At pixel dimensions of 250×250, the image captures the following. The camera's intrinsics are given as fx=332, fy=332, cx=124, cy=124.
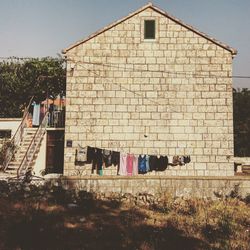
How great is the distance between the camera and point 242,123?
4131cm

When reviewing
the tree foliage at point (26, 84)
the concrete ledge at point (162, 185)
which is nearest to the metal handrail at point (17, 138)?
the concrete ledge at point (162, 185)

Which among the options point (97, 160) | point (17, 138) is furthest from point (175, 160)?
point (17, 138)

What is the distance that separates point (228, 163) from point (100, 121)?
21.1 feet

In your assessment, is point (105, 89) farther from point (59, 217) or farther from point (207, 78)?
point (59, 217)

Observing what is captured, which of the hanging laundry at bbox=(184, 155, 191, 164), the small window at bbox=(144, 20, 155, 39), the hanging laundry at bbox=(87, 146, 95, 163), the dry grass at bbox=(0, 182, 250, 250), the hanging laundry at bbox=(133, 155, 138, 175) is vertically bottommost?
the dry grass at bbox=(0, 182, 250, 250)

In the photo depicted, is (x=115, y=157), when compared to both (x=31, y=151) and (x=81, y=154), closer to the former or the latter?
(x=81, y=154)

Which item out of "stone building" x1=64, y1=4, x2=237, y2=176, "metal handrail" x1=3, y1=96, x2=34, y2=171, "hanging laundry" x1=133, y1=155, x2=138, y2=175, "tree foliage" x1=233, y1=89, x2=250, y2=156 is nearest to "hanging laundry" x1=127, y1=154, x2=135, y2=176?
"hanging laundry" x1=133, y1=155, x2=138, y2=175

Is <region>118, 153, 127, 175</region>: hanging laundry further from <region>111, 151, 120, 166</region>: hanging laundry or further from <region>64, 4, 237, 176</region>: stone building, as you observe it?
<region>64, 4, 237, 176</region>: stone building

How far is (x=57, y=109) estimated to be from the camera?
20.9 meters

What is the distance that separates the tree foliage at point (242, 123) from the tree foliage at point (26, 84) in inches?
797

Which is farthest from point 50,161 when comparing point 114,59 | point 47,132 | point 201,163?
point 201,163

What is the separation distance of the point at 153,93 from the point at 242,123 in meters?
28.5

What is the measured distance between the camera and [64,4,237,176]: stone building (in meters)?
15.9

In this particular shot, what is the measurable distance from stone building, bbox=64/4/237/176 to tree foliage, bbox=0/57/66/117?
640 inches
